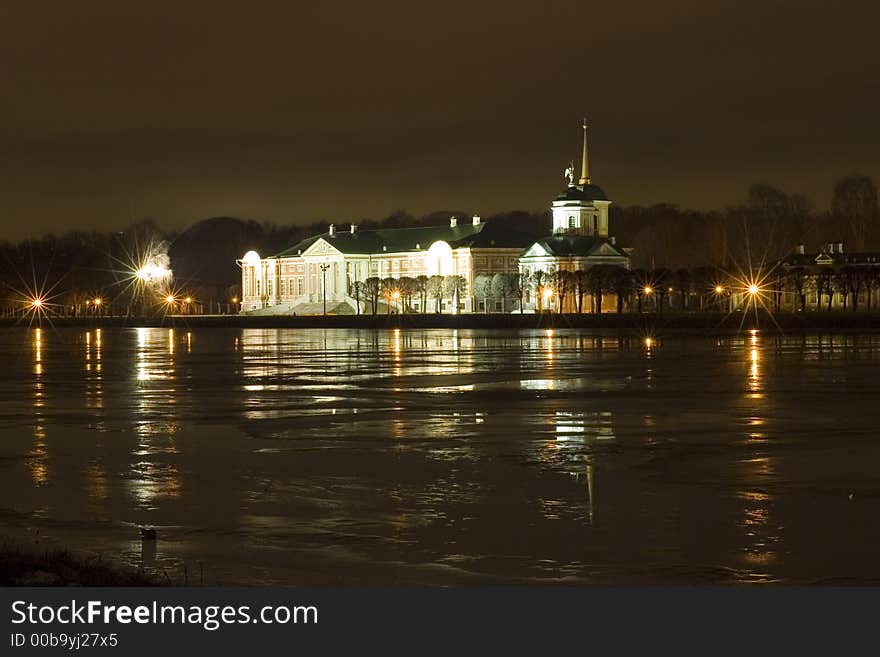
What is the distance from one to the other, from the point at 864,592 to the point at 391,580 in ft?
10.8

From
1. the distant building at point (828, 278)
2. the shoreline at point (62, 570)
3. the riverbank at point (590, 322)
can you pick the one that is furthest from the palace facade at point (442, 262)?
the shoreline at point (62, 570)

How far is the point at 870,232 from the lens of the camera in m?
120

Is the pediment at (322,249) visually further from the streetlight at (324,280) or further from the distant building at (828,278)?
the distant building at (828,278)

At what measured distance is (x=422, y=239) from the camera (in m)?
137

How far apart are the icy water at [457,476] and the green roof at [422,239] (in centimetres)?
9849

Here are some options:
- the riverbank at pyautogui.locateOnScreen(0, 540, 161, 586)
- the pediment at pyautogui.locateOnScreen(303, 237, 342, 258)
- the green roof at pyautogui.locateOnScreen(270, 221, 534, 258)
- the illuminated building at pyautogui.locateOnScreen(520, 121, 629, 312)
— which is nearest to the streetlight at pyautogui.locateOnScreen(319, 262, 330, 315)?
the pediment at pyautogui.locateOnScreen(303, 237, 342, 258)

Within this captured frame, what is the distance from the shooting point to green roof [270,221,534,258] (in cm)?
13038

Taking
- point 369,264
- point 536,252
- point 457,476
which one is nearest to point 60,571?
point 457,476

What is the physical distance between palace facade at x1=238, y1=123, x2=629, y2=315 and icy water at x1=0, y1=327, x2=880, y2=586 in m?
85.9

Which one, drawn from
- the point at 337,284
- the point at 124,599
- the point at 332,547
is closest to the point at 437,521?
the point at 332,547

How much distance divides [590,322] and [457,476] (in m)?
71.2

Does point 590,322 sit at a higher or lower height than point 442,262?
lower

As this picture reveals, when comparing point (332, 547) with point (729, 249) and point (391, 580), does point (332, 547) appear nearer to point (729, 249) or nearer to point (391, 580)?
point (391, 580)

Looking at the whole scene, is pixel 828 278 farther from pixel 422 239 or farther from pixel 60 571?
pixel 60 571
